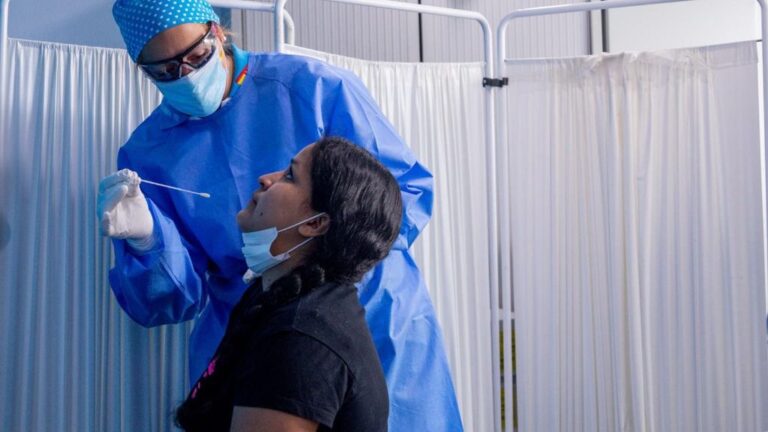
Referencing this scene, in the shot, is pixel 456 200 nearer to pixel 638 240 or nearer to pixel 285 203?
pixel 638 240

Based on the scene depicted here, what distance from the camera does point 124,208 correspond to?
1.56 m

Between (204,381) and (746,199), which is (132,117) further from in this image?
(746,199)

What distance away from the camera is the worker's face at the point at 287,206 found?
1211mm

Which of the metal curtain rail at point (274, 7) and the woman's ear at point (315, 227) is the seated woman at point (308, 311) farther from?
the metal curtain rail at point (274, 7)

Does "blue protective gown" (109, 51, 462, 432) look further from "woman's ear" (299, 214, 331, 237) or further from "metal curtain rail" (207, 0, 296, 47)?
"woman's ear" (299, 214, 331, 237)

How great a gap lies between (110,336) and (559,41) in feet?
6.88

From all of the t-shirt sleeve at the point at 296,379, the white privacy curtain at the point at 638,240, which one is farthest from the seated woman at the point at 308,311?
the white privacy curtain at the point at 638,240

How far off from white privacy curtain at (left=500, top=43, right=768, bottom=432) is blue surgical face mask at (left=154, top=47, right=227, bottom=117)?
106 centimetres

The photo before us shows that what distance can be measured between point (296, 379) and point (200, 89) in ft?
2.75

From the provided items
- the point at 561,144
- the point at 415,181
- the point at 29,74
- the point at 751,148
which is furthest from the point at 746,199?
the point at 29,74

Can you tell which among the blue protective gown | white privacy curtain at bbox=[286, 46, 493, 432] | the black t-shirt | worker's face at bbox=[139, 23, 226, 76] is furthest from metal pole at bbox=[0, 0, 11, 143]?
the black t-shirt

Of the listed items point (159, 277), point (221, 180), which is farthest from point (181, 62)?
point (159, 277)

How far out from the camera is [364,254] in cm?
118

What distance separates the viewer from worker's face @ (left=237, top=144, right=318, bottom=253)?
1.21 metres
